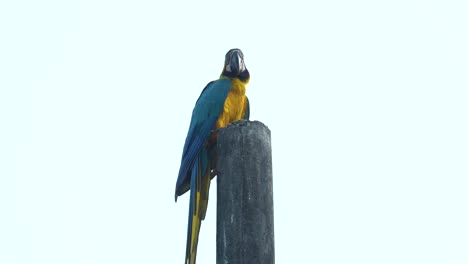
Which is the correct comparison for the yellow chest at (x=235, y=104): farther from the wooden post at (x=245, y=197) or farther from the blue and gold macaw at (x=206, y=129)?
the wooden post at (x=245, y=197)

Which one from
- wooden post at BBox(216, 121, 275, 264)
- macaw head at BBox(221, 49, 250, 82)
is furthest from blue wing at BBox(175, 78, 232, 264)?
wooden post at BBox(216, 121, 275, 264)

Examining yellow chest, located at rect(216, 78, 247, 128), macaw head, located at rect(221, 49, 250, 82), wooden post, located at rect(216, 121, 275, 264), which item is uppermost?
macaw head, located at rect(221, 49, 250, 82)

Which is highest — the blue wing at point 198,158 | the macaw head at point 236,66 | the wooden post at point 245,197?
the macaw head at point 236,66

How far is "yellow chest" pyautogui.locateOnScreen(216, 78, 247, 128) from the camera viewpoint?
16.4 feet

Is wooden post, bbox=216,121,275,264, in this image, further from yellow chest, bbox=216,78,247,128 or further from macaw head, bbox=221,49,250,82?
macaw head, bbox=221,49,250,82

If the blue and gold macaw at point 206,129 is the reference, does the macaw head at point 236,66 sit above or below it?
above

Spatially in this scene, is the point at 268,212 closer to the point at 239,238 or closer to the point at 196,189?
the point at 239,238

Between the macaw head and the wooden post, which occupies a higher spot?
the macaw head

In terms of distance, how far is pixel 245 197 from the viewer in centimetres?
273

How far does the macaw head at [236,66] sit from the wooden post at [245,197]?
232 centimetres

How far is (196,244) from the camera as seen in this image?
3494mm

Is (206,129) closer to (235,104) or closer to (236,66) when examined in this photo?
(235,104)

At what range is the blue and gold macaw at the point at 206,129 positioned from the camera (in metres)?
3.76

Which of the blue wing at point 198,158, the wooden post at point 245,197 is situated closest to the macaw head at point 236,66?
the blue wing at point 198,158
